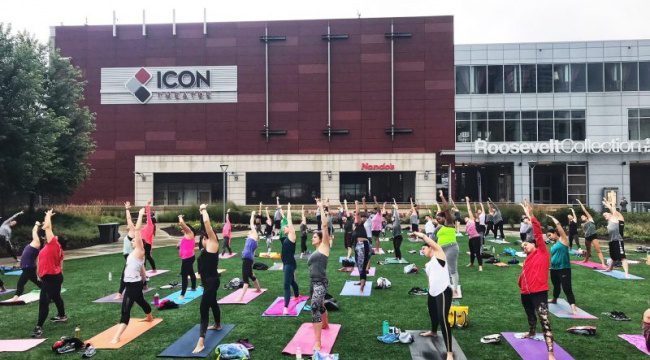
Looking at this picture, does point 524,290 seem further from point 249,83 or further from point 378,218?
point 249,83

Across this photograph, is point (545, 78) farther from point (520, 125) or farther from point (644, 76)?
point (644, 76)

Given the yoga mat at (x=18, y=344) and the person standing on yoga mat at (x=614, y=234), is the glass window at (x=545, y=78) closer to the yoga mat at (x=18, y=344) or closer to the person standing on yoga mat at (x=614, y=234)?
the person standing on yoga mat at (x=614, y=234)

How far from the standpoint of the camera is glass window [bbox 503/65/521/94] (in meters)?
48.0

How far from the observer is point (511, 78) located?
4816cm

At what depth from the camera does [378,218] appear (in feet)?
67.7

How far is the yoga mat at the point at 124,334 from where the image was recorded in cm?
902

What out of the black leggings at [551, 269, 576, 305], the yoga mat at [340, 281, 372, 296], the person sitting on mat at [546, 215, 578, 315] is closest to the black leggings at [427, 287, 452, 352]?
the person sitting on mat at [546, 215, 578, 315]

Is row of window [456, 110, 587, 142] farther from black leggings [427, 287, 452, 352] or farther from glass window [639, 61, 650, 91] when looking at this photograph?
black leggings [427, 287, 452, 352]

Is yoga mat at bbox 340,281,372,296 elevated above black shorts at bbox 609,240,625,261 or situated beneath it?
situated beneath

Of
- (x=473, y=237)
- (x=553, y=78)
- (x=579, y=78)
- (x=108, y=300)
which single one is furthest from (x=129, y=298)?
(x=579, y=78)

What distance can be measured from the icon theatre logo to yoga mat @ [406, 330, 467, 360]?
1794 inches

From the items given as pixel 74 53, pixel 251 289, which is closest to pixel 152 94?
pixel 74 53

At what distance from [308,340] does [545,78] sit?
4723 centimetres

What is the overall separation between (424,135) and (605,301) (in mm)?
36180
